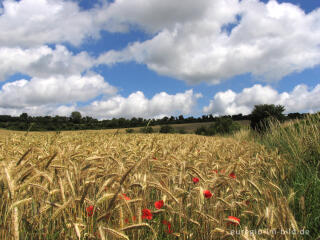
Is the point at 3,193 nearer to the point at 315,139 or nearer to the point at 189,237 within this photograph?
the point at 189,237

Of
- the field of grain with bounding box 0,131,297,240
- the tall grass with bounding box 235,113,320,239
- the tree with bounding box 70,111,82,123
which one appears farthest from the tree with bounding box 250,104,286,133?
the tree with bounding box 70,111,82,123

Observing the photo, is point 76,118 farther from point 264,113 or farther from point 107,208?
point 107,208

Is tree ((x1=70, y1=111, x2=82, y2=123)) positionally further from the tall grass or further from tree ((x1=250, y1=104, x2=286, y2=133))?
the tall grass

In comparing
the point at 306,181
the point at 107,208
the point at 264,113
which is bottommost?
the point at 306,181

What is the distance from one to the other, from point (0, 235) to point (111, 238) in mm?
689

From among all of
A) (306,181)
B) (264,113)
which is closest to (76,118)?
(264,113)

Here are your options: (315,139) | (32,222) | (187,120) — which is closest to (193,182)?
(32,222)

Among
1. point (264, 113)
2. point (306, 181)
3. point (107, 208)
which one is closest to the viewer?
point (107, 208)

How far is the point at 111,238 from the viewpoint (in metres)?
1.62

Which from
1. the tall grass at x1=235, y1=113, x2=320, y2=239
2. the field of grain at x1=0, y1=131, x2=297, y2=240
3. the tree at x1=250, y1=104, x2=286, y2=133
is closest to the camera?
the field of grain at x1=0, y1=131, x2=297, y2=240

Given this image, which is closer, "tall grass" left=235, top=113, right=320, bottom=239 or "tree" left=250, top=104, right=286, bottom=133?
"tall grass" left=235, top=113, right=320, bottom=239

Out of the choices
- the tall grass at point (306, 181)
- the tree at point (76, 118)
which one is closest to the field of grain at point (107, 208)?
the tall grass at point (306, 181)

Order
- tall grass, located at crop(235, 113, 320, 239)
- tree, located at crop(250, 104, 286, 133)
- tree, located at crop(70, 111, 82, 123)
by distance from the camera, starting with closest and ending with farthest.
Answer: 1. tall grass, located at crop(235, 113, 320, 239)
2. tree, located at crop(250, 104, 286, 133)
3. tree, located at crop(70, 111, 82, 123)

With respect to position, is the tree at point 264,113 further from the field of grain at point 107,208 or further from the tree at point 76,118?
the tree at point 76,118
